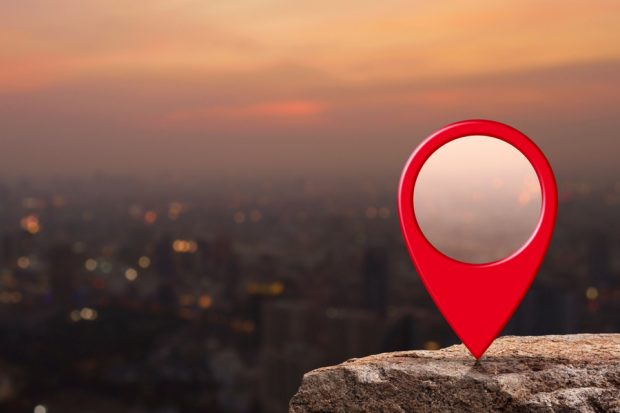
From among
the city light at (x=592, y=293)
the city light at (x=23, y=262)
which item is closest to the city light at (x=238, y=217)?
the city light at (x=23, y=262)

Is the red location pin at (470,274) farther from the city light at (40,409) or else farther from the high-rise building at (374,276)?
the city light at (40,409)

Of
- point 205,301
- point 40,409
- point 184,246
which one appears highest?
point 184,246

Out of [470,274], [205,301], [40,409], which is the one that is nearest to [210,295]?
[205,301]

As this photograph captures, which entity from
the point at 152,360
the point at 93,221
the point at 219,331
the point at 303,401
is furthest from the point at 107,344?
the point at 303,401

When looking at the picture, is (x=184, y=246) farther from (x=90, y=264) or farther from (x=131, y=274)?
(x=90, y=264)

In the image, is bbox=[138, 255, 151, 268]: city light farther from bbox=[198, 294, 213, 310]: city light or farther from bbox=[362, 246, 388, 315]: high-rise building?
bbox=[362, 246, 388, 315]: high-rise building
